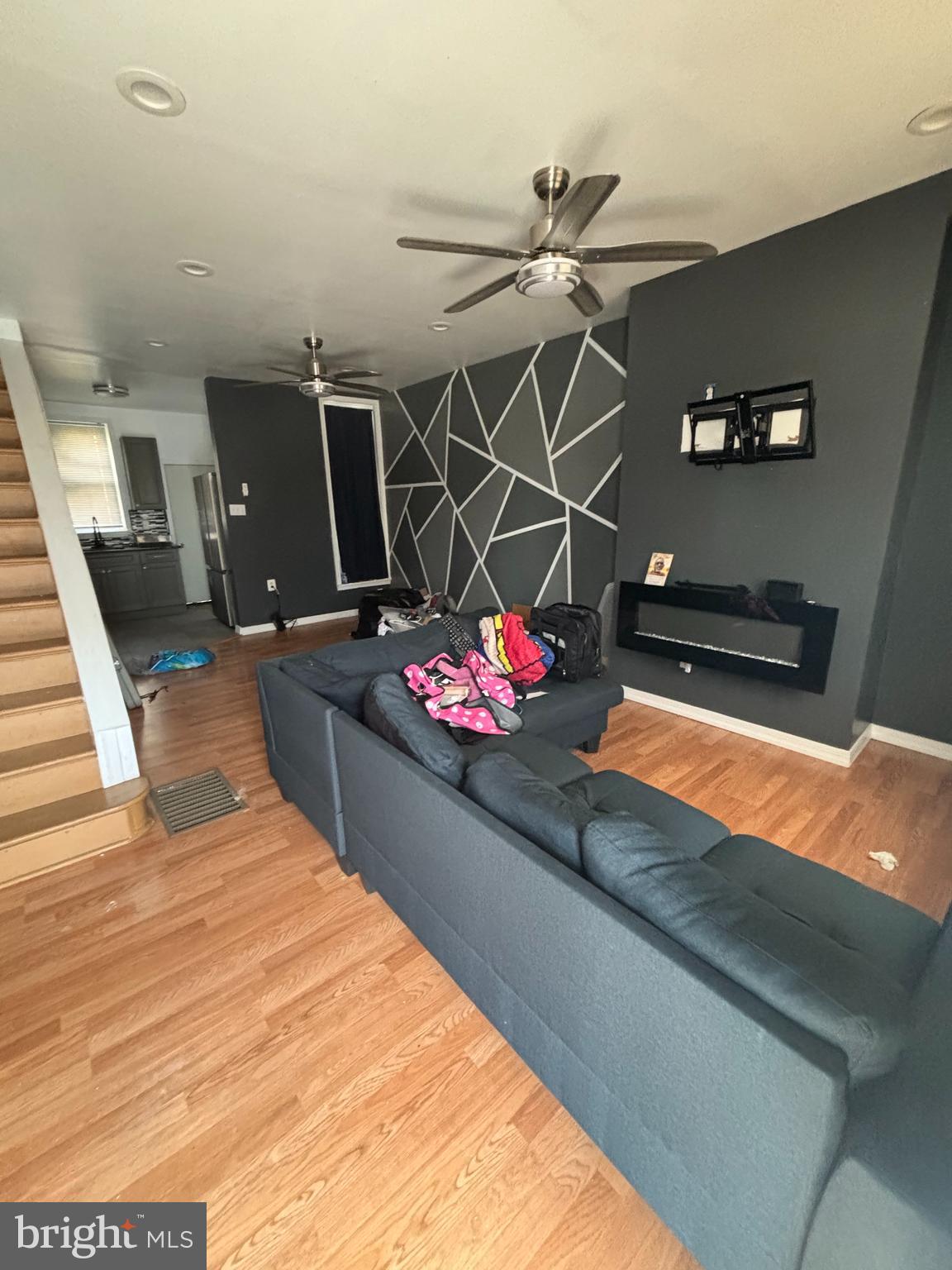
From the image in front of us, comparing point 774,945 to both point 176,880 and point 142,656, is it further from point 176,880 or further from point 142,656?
point 142,656

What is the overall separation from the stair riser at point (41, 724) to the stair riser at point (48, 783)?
0.23m

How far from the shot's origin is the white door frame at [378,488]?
19.4 ft

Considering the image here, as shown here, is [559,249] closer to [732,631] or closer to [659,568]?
[659,568]

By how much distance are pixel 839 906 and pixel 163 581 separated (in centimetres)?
744

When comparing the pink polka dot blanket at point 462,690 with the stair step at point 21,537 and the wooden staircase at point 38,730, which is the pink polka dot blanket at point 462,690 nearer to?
the wooden staircase at point 38,730

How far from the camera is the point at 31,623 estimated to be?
266 cm

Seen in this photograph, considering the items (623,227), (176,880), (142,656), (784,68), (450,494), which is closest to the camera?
(784,68)

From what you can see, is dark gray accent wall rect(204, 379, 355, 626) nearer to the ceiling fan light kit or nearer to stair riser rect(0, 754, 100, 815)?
stair riser rect(0, 754, 100, 815)

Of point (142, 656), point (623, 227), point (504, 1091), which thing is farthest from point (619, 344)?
point (142, 656)

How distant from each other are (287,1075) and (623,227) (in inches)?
139

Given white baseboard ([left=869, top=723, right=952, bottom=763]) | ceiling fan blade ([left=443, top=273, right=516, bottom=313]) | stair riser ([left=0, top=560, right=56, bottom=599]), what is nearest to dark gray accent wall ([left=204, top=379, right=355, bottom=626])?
stair riser ([left=0, top=560, right=56, bottom=599])

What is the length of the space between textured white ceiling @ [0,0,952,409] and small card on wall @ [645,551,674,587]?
166cm

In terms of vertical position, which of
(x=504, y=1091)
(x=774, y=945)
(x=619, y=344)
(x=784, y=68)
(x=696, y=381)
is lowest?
(x=504, y=1091)

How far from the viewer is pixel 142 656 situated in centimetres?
494
